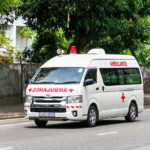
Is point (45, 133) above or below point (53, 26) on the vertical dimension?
below

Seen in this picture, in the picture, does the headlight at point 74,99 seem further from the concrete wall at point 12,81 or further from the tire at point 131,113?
the concrete wall at point 12,81

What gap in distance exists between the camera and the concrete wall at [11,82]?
1095 inches

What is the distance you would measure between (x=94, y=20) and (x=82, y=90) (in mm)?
9769

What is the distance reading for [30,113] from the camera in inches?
666

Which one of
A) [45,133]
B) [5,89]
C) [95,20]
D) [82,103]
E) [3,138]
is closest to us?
[3,138]

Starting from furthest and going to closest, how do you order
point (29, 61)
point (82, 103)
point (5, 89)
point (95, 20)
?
point (29, 61), point (5, 89), point (95, 20), point (82, 103)

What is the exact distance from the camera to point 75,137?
553 inches

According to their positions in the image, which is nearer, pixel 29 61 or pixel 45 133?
pixel 45 133

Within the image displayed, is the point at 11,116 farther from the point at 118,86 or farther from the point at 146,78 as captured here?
the point at 146,78

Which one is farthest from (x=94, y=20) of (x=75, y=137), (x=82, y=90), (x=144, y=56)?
(x=144, y=56)

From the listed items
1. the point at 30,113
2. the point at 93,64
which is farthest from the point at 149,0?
the point at 30,113

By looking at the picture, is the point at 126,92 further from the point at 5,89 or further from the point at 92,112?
the point at 5,89

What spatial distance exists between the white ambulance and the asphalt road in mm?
470

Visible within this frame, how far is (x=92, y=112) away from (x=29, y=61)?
14.7 metres
